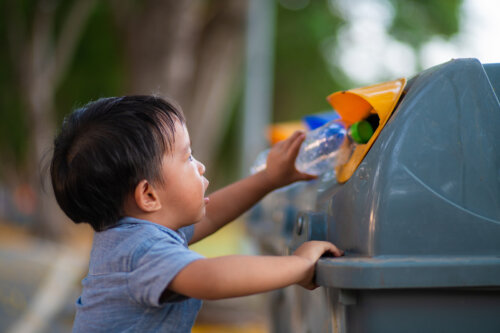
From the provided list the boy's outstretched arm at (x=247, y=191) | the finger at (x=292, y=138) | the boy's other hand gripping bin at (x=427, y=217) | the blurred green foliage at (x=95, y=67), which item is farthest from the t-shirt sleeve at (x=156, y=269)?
the blurred green foliage at (x=95, y=67)

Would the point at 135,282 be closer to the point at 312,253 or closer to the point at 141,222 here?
the point at 141,222

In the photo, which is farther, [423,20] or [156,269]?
[423,20]

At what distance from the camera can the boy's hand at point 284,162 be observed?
7.24 ft

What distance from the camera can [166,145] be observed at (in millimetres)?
1782

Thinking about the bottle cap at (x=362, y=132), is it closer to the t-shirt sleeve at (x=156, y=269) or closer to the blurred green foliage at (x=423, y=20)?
the t-shirt sleeve at (x=156, y=269)

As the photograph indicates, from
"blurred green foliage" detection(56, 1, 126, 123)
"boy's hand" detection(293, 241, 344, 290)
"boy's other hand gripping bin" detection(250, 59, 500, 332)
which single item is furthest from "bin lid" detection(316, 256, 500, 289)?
"blurred green foliage" detection(56, 1, 126, 123)

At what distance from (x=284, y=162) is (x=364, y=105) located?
410mm

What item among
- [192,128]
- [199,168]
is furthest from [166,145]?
[192,128]

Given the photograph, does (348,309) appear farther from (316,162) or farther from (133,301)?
(316,162)

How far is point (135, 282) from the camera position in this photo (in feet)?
5.29

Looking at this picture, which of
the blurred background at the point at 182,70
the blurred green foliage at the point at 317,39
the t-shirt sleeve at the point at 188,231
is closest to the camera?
the t-shirt sleeve at the point at 188,231

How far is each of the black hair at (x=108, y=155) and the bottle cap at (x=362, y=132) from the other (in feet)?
1.85

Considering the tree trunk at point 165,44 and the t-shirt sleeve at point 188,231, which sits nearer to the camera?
the t-shirt sleeve at point 188,231

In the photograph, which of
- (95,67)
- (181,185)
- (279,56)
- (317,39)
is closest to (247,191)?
(181,185)
